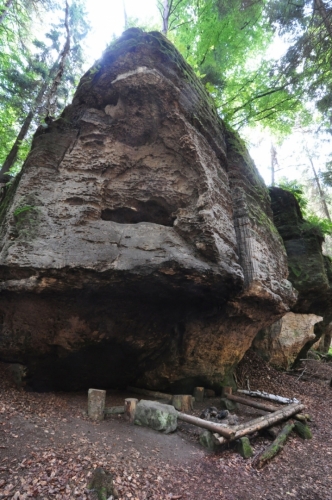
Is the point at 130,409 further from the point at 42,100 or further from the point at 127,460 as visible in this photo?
the point at 42,100

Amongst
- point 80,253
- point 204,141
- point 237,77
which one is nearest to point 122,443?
point 80,253

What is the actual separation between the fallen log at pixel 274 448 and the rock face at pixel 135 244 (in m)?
2.13

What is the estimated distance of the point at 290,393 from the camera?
864 cm

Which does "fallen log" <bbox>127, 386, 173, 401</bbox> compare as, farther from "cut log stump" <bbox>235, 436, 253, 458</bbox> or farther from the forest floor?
"cut log stump" <bbox>235, 436, 253, 458</bbox>

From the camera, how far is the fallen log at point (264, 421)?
4.75 meters

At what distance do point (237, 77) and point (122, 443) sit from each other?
559 inches

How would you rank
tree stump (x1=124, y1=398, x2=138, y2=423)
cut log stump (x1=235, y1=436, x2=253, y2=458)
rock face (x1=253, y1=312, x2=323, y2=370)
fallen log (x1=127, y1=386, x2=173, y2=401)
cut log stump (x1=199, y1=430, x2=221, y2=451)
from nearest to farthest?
1. cut log stump (x1=235, y1=436, x2=253, y2=458)
2. cut log stump (x1=199, y1=430, x2=221, y2=451)
3. tree stump (x1=124, y1=398, x2=138, y2=423)
4. fallen log (x1=127, y1=386, x2=173, y2=401)
5. rock face (x1=253, y1=312, x2=323, y2=370)

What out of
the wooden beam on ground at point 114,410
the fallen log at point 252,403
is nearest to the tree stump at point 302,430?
the fallen log at point 252,403

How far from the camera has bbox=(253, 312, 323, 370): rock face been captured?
418 inches

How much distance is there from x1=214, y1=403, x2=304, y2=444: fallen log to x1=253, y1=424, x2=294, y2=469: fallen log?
0.73 ft

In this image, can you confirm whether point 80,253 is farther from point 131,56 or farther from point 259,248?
point 131,56

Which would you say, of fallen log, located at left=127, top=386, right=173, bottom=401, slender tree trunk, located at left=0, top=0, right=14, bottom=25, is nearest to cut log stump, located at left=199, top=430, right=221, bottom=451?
fallen log, located at left=127, top=386, right=173, bottom=401

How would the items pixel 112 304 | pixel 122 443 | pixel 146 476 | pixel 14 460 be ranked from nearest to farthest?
pixel 14 460 < pixel 146 476 < pixel 122 443 < pixel 112 304

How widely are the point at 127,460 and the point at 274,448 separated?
105 inches
